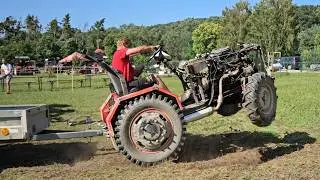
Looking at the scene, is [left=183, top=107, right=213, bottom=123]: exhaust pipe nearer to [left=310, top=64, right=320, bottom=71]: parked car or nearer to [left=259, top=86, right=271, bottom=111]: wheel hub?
[left=259, top=86, right=271, bottom=111]: wheel hub

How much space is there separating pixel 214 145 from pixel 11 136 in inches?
150

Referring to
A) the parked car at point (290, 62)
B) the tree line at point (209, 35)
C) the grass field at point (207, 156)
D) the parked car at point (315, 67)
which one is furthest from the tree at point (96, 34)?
the grass field at point (207, 156)

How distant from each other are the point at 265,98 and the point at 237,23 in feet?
197

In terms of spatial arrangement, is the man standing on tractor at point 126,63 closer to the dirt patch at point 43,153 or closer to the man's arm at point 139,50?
the man's arm at point 139,50

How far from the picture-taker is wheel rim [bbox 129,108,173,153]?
7.64m

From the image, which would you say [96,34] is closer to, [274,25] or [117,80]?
[274,25]

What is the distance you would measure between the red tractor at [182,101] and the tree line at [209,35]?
15441mm

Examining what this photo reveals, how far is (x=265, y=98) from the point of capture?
8.66 meters

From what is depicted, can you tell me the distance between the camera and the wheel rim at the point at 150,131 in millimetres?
7645

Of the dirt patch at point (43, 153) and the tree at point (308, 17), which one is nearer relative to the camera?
the dirt patch at point (43, 153)

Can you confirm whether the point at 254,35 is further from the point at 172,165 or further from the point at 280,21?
the point at 172,165

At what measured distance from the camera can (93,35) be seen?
343ft

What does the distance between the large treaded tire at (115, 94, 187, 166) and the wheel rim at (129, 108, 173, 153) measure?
0.02 meters

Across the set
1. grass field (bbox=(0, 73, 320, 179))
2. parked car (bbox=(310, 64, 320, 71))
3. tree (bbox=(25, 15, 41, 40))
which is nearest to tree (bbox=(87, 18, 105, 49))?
tree (bbox=(25, 15, 41, 40))
